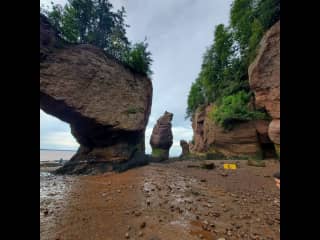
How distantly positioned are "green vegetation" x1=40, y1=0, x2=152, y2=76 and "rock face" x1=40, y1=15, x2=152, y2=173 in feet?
2.70

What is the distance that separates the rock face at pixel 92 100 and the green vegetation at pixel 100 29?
0.82 m

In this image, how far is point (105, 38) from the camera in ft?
30.1

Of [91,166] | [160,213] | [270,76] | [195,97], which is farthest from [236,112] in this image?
[195,97]

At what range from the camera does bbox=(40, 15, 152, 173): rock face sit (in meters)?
6.38

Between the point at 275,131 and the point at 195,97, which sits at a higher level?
the point at 195,97

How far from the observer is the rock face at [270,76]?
7.73 metres

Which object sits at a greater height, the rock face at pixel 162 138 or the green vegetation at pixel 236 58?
the green vegetation at pixel 236 58

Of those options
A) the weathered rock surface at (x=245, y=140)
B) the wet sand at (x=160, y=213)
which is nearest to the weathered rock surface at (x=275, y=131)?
the weathered rock surface at (x=245, y=140)

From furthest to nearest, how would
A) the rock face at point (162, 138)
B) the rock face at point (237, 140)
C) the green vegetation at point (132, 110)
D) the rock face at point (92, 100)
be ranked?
the rock face at point (162, 138) → the rock face at point (237, 140) → the green vegetation at point (132, 110) → the rock face at point (92, 100)

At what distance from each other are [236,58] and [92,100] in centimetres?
1391

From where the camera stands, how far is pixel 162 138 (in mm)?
16094

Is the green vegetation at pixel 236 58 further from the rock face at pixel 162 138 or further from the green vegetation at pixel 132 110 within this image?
the green vegetation at pixel 132 110

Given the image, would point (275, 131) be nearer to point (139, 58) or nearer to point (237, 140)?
point (237, 140)
